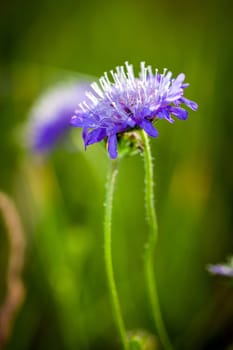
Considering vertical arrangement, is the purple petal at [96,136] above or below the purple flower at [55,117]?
below

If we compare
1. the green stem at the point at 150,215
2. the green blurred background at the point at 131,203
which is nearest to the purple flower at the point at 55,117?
the green blurred background at the point at 131,203

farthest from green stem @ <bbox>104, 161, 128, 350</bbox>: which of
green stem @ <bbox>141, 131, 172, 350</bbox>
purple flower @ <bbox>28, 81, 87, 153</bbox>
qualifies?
purple flower @ <bbox>28, 81, 87, 153</bbox>

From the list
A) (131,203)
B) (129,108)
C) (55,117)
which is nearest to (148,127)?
(129,108)

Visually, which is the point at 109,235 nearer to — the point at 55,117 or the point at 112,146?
the point at 112,146

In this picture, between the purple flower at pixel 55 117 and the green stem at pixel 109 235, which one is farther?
the purple flower at pixel 55 117

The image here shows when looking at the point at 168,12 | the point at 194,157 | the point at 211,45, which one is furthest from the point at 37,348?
the point at 168,12

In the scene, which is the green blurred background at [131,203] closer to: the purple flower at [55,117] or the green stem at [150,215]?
the purple flower at [55,117]

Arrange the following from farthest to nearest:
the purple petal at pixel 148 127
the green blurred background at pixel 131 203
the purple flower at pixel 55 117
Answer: the purple flower at pixel 55 117, the green blurred background at pixel 131 203, the purple petal at pixel 148 127

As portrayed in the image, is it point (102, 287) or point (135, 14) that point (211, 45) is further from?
point (102, 287)
